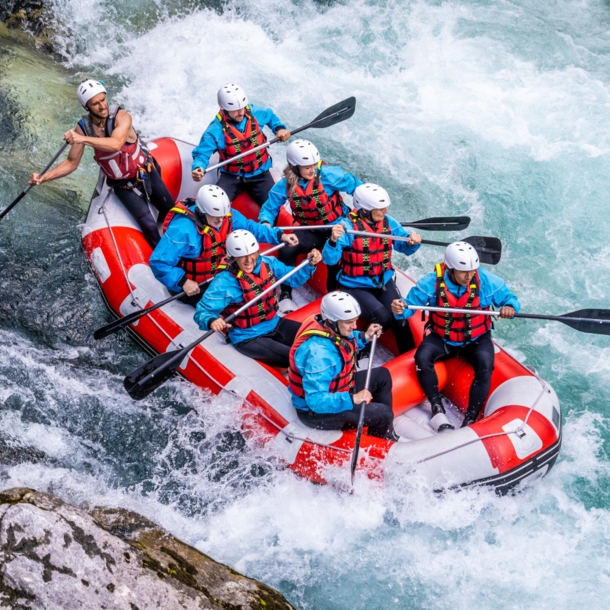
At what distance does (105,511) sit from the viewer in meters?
4.36

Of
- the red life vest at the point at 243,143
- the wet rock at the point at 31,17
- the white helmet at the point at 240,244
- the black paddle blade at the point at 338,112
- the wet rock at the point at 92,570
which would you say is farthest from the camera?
the wet rock at the point at 31,17

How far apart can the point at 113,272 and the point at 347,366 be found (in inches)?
84.3

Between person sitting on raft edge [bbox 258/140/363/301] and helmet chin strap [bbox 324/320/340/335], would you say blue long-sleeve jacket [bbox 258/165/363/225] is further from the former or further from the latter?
helmet chin strap [bbox 324/320/340/335]

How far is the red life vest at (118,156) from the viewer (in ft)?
18.8

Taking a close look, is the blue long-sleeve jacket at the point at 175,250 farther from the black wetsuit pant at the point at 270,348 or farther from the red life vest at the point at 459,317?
the red life vest at the point at 459,317

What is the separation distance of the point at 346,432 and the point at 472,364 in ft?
3.35

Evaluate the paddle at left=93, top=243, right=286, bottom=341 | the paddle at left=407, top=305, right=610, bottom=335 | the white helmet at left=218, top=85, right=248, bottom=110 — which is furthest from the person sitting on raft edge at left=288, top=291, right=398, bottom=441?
the white helmet at left=218, top=85, right=248, bottom=110

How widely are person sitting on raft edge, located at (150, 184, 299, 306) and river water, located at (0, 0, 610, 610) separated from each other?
29.2 inches

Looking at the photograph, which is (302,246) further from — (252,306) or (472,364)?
(472,364)

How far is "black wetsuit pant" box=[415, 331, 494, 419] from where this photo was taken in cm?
521

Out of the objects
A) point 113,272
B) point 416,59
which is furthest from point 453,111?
point 113,272

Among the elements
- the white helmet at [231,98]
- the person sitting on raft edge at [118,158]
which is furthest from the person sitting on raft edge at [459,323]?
the person sitting on raft edge at [118,158]

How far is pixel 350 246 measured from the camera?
218 inches

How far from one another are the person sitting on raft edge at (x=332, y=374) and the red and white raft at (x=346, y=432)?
0.36 ft
